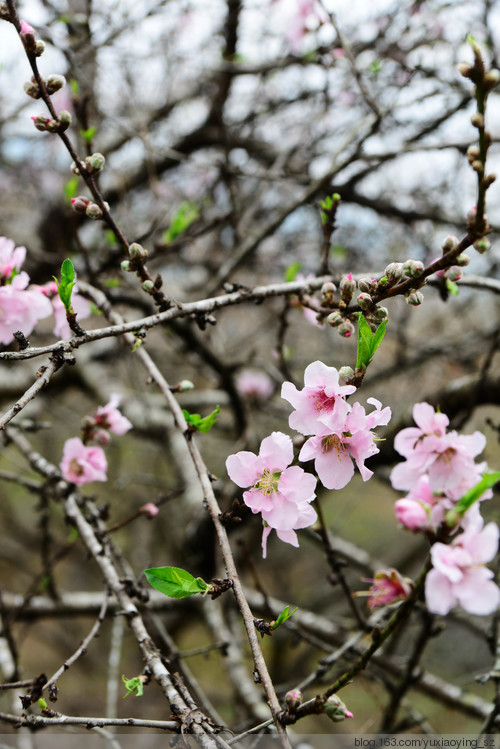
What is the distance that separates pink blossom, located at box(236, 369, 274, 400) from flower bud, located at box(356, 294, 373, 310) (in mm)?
3954

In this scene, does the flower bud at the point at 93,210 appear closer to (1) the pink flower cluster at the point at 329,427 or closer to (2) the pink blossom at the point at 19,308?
(2) the pink blossom at the point at 19,308

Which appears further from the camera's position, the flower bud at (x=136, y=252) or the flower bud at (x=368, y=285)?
the flower bud at (x=136, y=252)

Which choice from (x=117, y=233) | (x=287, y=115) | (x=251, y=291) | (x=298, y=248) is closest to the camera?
(x=117, y=233)

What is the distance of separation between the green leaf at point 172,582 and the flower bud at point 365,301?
2.24 feet

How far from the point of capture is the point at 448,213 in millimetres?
4797

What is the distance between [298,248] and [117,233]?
14.2ft

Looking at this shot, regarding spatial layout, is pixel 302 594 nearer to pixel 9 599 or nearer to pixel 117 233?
pixel 9 599

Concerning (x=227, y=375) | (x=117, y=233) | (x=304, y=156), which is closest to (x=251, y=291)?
(x=117, y=233)

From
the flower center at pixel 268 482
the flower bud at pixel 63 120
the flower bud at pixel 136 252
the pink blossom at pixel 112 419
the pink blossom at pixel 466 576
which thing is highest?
the flower bud at pixel 63 120

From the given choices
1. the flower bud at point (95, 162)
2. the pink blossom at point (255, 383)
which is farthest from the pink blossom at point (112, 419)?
the pink blossom at point (255, 383)

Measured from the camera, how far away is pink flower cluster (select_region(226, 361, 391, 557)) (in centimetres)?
115

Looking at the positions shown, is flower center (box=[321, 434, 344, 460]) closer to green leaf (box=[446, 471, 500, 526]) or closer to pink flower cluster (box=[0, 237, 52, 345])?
green leaf (box=[446, 471, 500, 526])

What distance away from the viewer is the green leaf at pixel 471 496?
0.89 m

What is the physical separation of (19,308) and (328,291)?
88 cm
